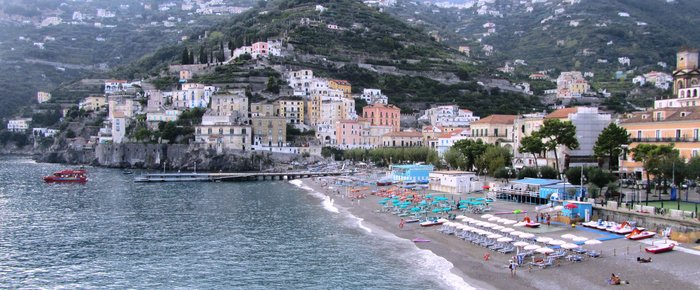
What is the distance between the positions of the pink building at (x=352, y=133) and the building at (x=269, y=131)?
8.31m

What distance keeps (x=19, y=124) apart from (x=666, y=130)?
140124 millimetres

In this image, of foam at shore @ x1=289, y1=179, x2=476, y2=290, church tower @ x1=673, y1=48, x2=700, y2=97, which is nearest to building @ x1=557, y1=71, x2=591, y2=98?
church tower @ x1=673, y1=48, x2=700, y2=97

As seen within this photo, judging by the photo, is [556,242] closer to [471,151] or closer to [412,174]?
[471,151]

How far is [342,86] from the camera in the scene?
354 feet

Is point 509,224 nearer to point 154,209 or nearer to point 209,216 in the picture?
point 209,216

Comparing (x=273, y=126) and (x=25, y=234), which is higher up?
(x=273, y=126)

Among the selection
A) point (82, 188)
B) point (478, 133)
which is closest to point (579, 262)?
point (478, 133)

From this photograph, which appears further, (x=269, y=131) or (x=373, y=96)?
(x=373, y=96)

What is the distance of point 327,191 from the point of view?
61.7 m

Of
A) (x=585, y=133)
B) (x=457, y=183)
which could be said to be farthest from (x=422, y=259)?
(x=585, y=133)

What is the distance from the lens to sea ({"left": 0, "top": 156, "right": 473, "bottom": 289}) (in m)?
26.9

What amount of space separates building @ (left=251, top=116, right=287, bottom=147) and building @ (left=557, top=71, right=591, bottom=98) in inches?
2109

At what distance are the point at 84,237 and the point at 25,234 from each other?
416 cm

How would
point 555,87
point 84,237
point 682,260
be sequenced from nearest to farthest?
point 682,260, point 84,237, point 555,87
